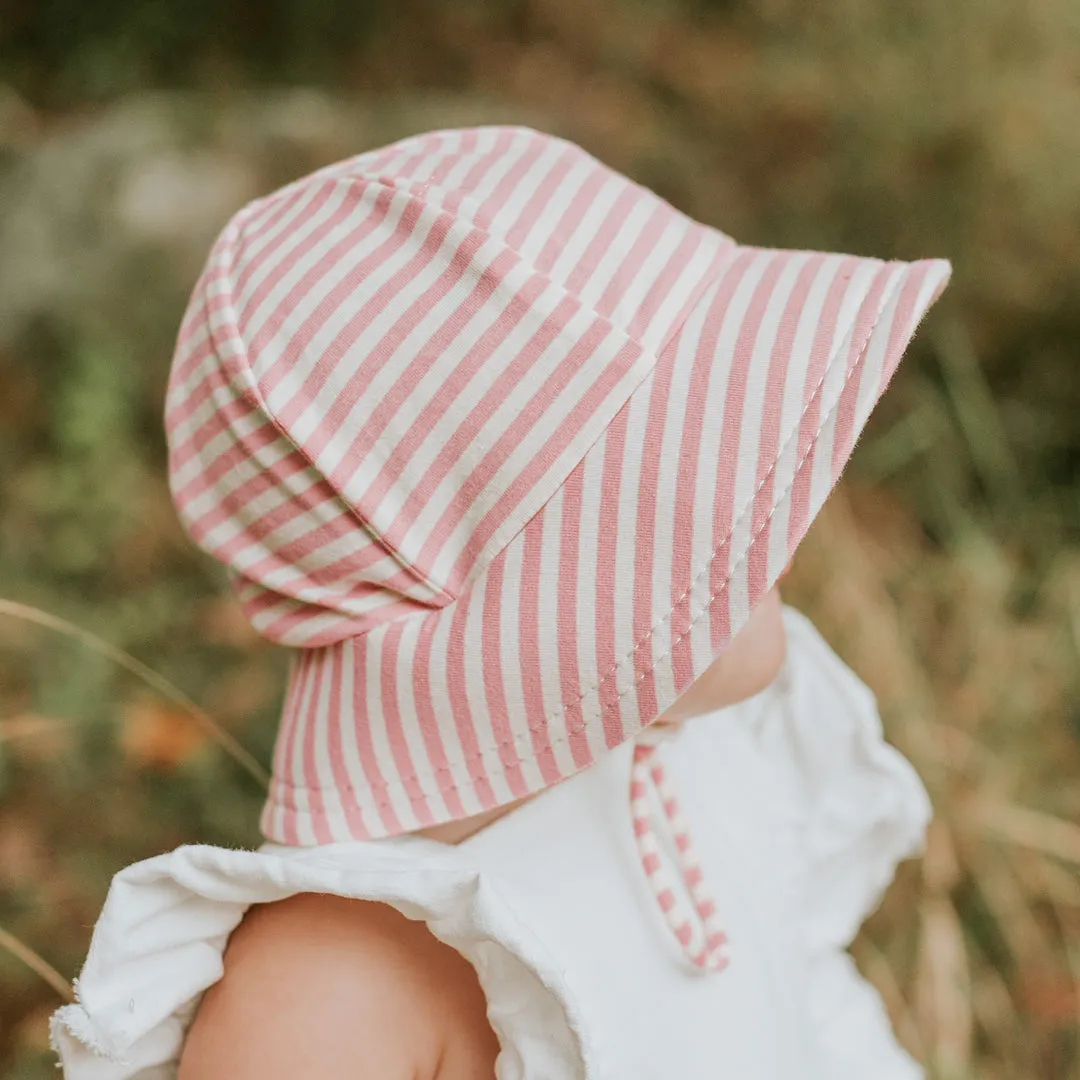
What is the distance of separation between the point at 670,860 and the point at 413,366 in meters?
0.43

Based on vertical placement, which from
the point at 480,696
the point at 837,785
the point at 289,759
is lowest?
the point at 837,785

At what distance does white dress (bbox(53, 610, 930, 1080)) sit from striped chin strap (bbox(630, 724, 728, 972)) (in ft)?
0.06

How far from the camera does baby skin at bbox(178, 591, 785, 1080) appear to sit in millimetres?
649

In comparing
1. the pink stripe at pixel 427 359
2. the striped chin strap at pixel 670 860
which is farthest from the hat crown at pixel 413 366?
the striped chin strap at pixel 670 860

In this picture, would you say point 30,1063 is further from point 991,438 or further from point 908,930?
point 991,438

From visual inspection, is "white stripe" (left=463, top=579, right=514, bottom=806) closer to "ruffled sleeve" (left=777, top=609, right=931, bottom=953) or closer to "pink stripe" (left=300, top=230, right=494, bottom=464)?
"pink stripe" (left=300, top=230, right=494, bottom=464)

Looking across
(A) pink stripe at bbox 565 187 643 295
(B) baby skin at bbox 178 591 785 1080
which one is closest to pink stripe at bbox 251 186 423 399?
(A) pink stripe at bbox 565 187 643 295

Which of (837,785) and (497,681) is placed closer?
(497,681)

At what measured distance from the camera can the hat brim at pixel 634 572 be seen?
63cm

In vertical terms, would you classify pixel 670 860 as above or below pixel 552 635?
below

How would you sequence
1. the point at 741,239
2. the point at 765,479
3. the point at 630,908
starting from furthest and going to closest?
the point at 741,239, the point at 630,908, the point at 765,479

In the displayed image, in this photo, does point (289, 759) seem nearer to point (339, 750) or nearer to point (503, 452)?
point (339, 750)

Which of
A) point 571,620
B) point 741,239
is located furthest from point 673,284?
point 741,239

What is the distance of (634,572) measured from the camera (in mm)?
637
